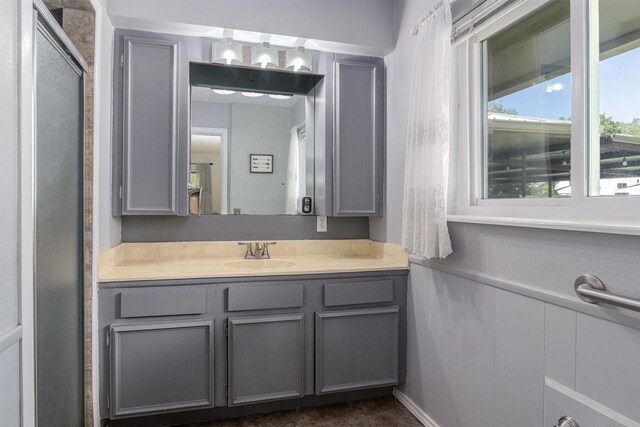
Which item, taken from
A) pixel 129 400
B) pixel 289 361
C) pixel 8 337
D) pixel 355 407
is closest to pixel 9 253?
pixel 8 337

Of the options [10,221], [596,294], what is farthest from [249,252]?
[596,294]

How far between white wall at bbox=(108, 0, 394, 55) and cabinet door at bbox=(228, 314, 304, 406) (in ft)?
5.24

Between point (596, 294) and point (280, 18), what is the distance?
2.01 meters

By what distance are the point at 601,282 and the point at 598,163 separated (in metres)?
0.41

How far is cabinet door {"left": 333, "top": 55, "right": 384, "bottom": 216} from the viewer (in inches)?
94.3

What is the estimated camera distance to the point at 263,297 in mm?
1961

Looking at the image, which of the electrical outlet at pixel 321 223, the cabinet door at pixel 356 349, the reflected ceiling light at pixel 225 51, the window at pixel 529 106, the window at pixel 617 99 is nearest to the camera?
the window at pixel 617 99

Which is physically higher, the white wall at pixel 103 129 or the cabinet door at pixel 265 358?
the white wall at pixel 103 129

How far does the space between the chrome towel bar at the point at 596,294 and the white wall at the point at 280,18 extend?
5.73 feet

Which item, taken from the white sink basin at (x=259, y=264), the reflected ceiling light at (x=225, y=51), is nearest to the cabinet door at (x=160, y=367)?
the white sink basin at (x=259, y=264)

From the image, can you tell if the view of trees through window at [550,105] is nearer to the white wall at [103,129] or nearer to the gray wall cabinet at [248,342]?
the gray wall cabinet at [248,342]

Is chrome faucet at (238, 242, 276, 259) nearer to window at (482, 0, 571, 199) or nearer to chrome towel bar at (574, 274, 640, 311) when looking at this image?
window at (482, 0, 571, 199)

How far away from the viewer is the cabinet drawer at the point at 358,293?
206 cm

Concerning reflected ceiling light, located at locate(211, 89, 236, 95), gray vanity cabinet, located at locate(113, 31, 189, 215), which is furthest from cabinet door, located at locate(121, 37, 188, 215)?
reflected ceiling light, located at locate(211, 89, 236, 95)
